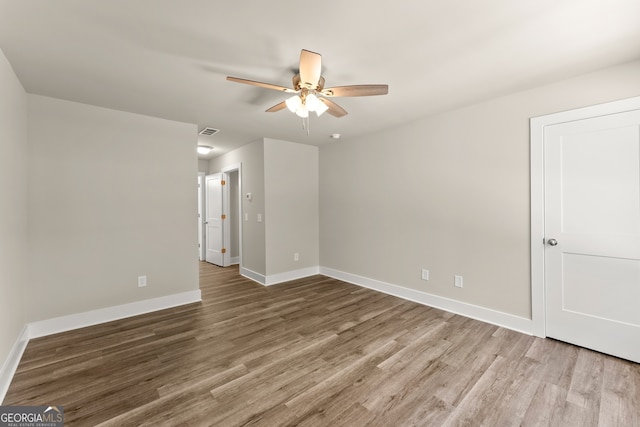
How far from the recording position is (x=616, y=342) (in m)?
2.28

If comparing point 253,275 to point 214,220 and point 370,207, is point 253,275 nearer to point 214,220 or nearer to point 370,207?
point 214,220

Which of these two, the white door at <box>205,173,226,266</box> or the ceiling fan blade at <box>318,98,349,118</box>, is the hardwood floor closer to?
the ceiling fan blade at <box>318,98,349,118</box>

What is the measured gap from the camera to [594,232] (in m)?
2.38

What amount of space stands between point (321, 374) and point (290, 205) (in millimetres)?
3050

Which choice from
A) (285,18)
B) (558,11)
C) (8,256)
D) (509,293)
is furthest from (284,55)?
(509,293)

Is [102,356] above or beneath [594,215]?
beneath

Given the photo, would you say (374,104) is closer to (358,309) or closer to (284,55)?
(284,55)

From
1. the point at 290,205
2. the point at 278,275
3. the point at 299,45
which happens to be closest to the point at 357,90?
the point at 299,45

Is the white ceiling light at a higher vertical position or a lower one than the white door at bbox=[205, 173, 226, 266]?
higher

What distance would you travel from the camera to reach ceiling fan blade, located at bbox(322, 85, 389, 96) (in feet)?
6.63

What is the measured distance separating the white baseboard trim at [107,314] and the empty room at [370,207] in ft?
0.07

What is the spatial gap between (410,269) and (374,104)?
87.1 inches

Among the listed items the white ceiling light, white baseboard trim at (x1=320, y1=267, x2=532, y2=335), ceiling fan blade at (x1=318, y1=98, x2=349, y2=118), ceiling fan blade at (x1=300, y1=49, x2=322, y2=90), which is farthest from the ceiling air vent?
white baseboard trim at (x1=320, y1=267, x2=532, y2=335)

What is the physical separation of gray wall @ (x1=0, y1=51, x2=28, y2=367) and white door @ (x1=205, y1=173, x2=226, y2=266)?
3.31 m
